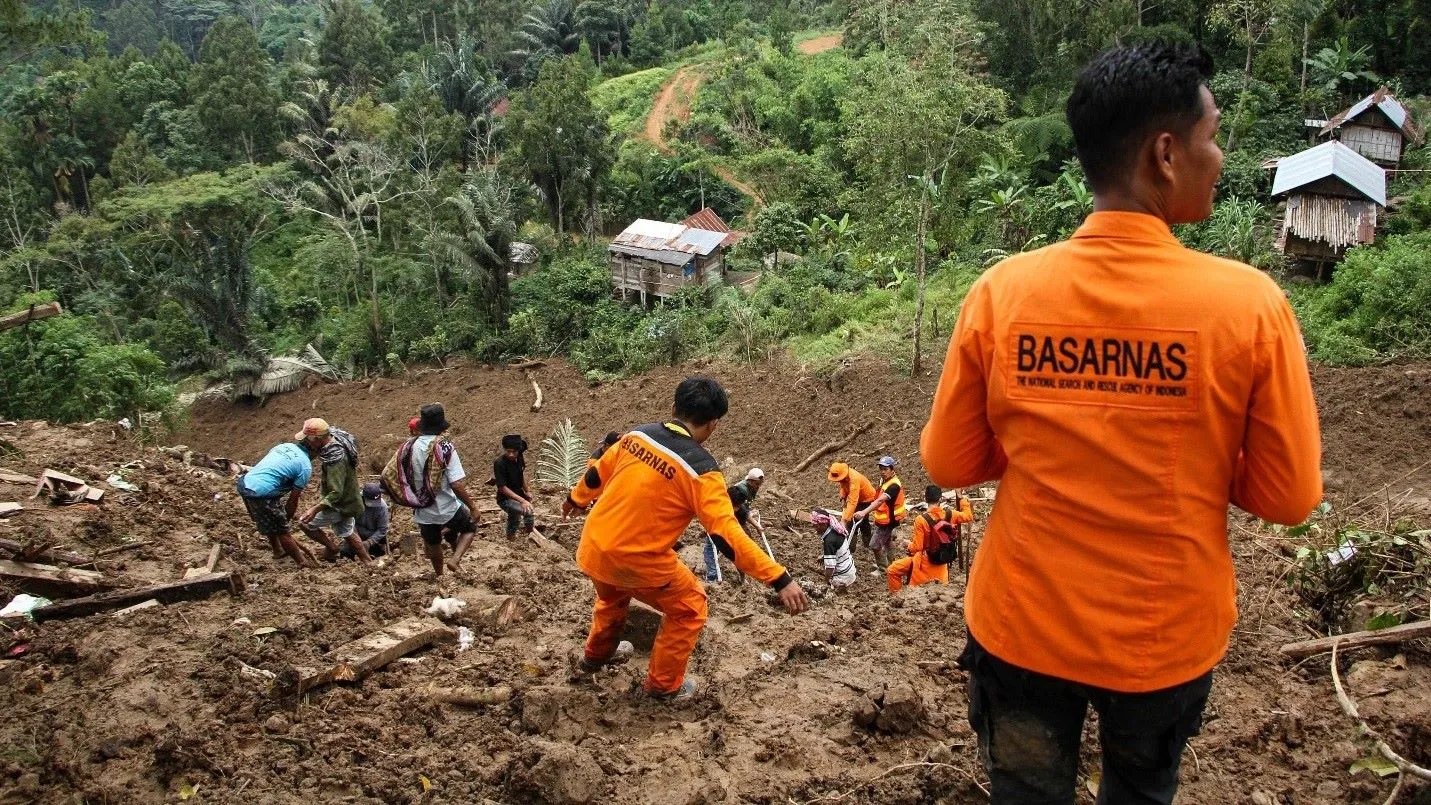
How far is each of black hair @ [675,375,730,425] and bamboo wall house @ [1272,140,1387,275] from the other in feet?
51.7

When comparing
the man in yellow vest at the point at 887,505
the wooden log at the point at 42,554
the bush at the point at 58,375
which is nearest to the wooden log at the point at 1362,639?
the man in yellow vest at the point at 887,505

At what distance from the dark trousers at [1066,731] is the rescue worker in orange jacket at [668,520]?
166 centimetres

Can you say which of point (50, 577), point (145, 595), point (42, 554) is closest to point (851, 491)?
point (145, 595)

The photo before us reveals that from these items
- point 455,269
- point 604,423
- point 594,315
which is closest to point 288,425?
point 455,269

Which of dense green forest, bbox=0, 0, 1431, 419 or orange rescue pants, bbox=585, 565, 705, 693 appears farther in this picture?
dense green forest, bbox=0, 0, 1431, 419

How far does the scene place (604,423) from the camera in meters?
17.9

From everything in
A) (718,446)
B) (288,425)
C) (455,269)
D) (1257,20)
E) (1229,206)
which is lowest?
(288,425)

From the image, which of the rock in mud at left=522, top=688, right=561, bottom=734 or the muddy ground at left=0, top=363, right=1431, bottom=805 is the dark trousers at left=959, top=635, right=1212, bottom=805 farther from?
the rock in mud at left=522, top=688, right=561, bottom=734

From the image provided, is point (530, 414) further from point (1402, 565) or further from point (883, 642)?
point (1402, 565)

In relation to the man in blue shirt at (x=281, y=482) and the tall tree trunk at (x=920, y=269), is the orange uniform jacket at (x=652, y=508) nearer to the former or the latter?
the man in blue shirt at (x=281, y=482)

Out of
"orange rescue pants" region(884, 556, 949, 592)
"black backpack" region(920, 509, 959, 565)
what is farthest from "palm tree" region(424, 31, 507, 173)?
"black backpack" region(920, 509, 959, 565)

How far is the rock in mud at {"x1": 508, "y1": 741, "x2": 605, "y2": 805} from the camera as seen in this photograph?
3.51 m

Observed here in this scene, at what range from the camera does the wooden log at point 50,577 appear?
240 inches

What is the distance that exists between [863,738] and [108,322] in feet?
103
